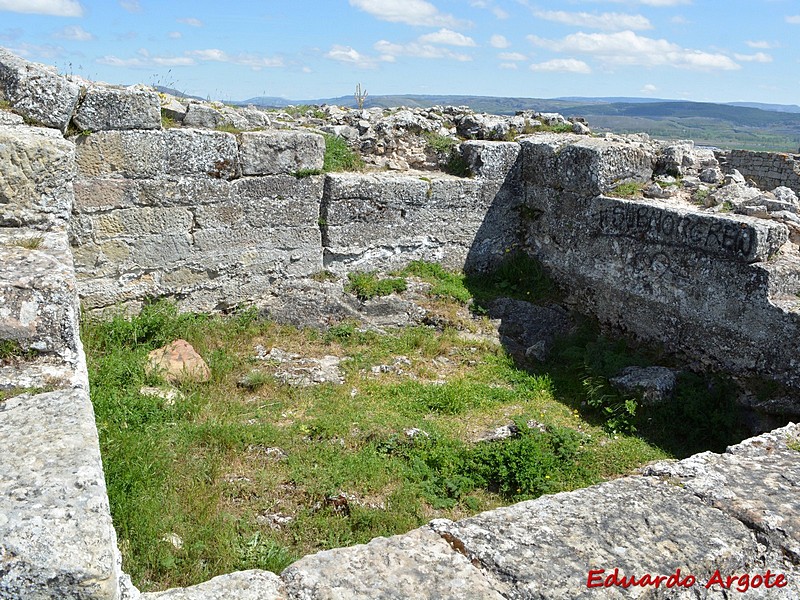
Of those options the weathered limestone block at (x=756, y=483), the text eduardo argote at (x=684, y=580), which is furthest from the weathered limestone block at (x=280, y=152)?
the text eduardo argote at (x=684, y=580)

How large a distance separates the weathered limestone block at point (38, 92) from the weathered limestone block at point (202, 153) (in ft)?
3.04

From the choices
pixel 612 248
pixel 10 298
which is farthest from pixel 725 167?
pixel 10 298

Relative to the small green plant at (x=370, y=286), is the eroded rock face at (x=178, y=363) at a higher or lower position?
lower

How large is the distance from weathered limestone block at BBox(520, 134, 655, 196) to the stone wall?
385cm

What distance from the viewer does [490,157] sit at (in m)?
8.55

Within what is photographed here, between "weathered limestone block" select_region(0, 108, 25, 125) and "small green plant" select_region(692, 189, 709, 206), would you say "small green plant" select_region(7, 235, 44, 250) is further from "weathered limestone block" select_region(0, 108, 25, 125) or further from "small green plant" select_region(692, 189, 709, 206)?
"small green plant" select_region(692, 189, 709, 206)

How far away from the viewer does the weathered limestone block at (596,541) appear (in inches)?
103

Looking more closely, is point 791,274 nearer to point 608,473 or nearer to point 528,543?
point 608,473

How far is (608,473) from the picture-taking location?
16.8ft

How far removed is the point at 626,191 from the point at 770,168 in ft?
15.6

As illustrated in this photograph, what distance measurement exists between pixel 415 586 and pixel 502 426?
3175 millimetres

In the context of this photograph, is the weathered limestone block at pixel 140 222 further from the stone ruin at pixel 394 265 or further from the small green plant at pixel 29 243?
the small green plant at pixel 29 243

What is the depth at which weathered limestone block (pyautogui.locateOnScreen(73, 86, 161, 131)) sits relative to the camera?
6.14 m

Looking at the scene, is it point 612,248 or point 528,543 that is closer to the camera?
point 528,543
